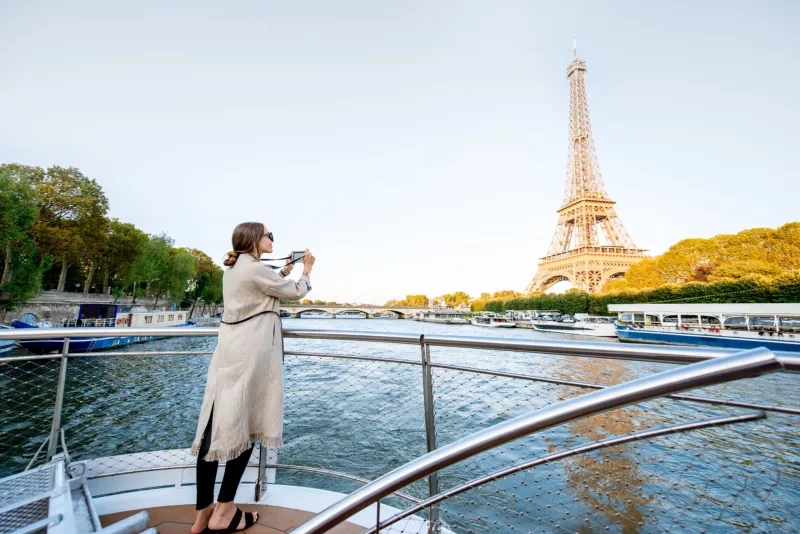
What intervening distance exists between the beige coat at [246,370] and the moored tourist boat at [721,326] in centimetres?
1690

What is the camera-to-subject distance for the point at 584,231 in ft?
139

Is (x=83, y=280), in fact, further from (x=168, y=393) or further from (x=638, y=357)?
(x=638, y=357)

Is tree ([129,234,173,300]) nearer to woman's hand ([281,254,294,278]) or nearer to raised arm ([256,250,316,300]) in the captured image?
woman's hand ([281,254,294,278])

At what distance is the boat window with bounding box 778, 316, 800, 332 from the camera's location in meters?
17.6

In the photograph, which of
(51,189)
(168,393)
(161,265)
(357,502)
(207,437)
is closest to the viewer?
(357,502)

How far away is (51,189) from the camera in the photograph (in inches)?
997

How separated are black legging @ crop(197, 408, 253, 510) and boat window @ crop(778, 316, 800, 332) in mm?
24867

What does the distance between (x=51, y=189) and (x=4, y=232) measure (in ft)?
26.3

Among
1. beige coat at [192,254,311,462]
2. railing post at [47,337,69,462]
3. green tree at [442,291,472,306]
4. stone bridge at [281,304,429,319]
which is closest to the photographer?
beige coat at [192,254,311,462]

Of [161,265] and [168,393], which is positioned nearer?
[168,393]

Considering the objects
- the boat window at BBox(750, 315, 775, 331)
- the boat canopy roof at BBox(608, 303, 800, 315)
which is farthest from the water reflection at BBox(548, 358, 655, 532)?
the boat window at BBox(750, 315, 775, 331)

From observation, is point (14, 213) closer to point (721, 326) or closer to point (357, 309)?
point (721, 326)

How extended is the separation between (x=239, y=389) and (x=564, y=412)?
58.4 inches

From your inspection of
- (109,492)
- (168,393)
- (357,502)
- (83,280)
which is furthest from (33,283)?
(357,502)
